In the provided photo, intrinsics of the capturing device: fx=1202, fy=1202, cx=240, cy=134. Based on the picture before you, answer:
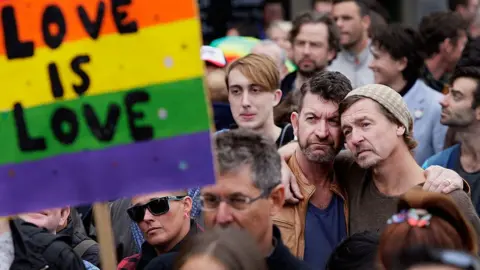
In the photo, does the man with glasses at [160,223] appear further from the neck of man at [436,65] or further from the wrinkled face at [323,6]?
the wrinkled face at [323,6]

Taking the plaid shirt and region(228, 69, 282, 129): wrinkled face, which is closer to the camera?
region(228, 69, 282, 129): wrinkled face

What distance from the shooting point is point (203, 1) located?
1380 cm

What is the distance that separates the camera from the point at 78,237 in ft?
21.0

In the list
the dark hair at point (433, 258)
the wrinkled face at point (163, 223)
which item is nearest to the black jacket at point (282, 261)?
the dark hair at point (433, 258)

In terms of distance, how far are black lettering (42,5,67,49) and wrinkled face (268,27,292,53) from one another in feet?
22.5

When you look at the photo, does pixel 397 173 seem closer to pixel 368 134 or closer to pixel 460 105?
pixel 368 134

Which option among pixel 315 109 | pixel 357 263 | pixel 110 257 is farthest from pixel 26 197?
pixel 315 109

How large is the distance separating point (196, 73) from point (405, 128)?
57.6 inches

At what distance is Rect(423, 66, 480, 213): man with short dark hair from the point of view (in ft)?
23.9

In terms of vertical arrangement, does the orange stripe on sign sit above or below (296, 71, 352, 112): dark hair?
above

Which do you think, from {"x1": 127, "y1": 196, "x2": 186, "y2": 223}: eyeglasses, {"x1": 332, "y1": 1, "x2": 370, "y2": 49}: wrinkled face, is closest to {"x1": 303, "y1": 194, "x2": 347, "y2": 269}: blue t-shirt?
{"x1": 127, "y1": 196, "x2": 186, "y2": 223}: eyeglasses

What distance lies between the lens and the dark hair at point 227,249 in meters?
4.05

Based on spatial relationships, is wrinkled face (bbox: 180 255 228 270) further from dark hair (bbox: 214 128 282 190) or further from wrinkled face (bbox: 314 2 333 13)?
wrinkled face (bbox: 314 2 333 13)

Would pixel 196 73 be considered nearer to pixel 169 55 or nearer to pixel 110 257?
pixel 169 55
